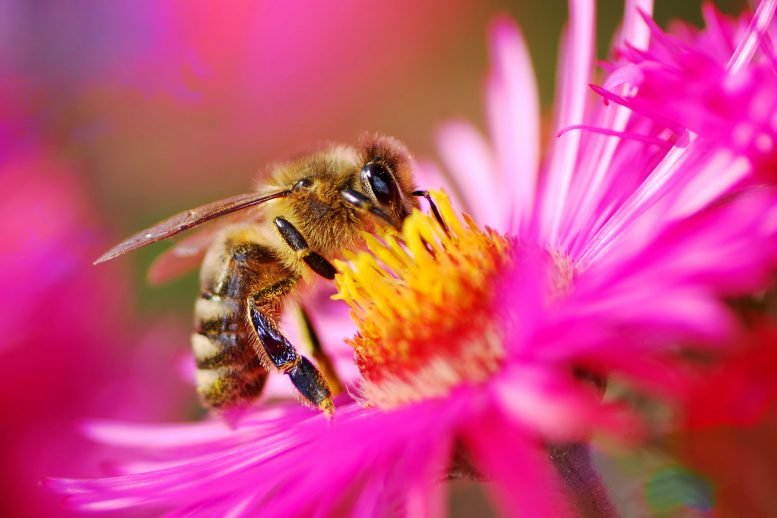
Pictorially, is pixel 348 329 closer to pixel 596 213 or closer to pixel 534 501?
pixel 596 213

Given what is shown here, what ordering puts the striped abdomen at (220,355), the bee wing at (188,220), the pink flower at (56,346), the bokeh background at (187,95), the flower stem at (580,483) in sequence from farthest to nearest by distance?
1. the bokeh background at (187,95)
2. the pink flower at (56,346)
3. the striped abdomen at (220,355)
4. the bee wing at (188,220)
5. the flower stem at (580,483)

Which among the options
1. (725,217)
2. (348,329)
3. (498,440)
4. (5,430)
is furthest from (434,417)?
(5,430)

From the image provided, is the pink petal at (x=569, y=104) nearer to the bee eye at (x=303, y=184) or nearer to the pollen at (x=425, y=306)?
the pollen at (x=425, y=306)

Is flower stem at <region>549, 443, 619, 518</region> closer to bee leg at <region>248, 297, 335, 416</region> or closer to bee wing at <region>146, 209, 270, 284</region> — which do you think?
bee leg at <region>248, 297, 335, 416</region>

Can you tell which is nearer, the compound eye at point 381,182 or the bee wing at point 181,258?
the compound eye at point 381,182

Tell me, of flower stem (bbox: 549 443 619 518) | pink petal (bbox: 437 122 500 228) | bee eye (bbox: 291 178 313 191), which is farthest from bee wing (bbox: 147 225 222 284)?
flower stem (bbox: 549 443 619 518)

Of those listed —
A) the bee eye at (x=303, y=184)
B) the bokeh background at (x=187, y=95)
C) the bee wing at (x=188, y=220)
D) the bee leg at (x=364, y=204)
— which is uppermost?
the bee wing at (x=188, y=220)

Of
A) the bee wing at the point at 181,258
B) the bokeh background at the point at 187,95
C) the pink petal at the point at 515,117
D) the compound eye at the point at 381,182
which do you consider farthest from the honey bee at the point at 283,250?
the bokeh background at the point at 187,95
